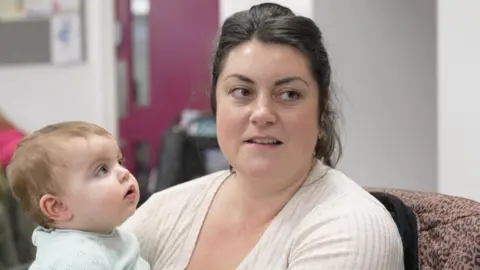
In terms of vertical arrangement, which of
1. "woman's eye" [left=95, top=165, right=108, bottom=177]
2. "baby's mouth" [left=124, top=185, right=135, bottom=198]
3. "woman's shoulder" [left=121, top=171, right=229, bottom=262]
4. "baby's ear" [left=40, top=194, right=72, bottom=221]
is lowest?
"woman's shoulder" [left=121, top=171, right=229, bottom=262]

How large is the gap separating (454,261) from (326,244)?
8.8 inches

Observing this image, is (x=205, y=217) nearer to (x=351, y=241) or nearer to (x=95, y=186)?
(x=95, y=186)

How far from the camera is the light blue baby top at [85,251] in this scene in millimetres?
1267

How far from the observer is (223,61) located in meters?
1.45

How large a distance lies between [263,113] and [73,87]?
9.13 feet

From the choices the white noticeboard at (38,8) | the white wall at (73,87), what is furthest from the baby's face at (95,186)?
the white noticeboard at (38,8)

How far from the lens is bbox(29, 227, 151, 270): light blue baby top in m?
→ 1.27

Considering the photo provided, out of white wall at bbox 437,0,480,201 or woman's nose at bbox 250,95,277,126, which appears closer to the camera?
woman's nose at bbox 250,95,277,126

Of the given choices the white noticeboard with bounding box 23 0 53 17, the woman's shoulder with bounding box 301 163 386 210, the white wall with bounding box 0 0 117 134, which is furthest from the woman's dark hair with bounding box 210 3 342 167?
the white noticeboard with bounding box 23 0 53 17

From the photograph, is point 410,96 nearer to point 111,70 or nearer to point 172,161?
point 172,161

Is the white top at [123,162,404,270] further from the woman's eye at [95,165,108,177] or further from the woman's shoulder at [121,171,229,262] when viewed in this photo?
the woman's eye at [95,165,108,177]

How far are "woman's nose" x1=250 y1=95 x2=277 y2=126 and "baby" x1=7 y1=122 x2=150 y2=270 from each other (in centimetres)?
28

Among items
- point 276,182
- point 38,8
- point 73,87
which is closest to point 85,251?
point 276,182

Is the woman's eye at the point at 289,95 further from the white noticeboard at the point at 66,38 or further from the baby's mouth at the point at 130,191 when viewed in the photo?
the white noticeboard at the point at 66,38
